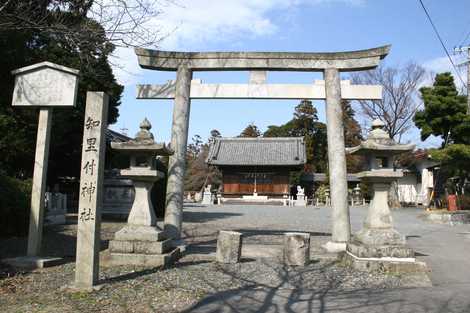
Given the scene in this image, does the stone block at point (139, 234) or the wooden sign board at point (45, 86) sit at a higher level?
the wooden sign board at point (45, 86)

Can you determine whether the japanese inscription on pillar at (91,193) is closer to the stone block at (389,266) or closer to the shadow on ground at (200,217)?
the stone block at (389,266)

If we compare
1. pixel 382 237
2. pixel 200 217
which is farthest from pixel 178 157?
pixel 200 217

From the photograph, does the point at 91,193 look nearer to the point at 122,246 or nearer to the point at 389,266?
the point at 122,246

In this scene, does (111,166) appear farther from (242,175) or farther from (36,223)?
(242,175)

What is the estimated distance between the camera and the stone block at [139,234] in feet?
24.6

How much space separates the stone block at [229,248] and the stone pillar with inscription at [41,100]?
2980mm

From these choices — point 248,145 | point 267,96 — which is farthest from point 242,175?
point 267,96

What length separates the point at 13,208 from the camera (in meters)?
11.0

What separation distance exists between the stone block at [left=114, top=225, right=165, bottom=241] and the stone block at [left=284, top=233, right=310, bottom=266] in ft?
8.15

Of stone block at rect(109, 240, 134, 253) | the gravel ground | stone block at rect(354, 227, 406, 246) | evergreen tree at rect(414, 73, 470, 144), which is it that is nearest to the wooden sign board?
stone block at rect(109, 240, 134, 253)

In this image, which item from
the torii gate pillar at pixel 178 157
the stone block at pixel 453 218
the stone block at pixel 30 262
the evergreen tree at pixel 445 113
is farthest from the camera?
the evergreen tree at pixel 445 113

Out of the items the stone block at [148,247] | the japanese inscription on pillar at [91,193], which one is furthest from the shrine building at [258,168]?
the japanese inscription on pillar at [91,193]

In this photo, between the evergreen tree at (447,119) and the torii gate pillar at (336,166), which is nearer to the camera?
the torii gate pillar at (336,166)

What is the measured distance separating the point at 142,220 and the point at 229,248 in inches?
67.7
